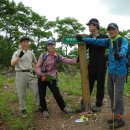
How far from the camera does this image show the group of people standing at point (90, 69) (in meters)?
6.89

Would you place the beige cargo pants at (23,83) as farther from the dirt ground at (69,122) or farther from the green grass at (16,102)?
the dirt ground at (69,122)

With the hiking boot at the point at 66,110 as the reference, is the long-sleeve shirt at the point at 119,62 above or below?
above

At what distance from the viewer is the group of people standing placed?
6.89 meters

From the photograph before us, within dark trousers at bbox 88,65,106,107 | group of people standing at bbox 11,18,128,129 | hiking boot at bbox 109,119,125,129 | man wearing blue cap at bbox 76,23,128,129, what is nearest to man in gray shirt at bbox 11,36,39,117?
group of people standing at bbox 11,18,128,129

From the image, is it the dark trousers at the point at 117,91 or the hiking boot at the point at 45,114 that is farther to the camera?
the hiking boot at the point at 45,114

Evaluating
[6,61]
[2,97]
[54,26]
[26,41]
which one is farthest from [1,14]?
[26,41]

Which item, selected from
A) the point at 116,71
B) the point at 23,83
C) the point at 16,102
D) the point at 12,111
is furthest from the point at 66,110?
the point at 16,102

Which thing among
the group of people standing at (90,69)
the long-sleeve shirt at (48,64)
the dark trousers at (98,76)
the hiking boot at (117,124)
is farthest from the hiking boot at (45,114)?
the hiking boot at (117,124)

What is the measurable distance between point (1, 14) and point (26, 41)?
87.5 ft

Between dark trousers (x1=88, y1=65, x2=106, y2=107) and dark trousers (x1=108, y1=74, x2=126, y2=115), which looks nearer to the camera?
dark trousers (x1=108, y1=74, x2=126, y2=115)

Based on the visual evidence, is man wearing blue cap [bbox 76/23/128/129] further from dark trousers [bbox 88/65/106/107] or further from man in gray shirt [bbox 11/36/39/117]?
man in gray shirt [bbox 11/36/39/117]

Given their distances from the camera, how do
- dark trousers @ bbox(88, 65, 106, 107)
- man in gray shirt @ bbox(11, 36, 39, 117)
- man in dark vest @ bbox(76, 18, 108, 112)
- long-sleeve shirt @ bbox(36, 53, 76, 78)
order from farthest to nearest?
man in gray shirt @ bbox(11, 36, 39, 117) < long-sleeve shirt @ bbox(36, 53, 76, 78) < dark trousers @ bbox(88, 65, 106, 107) < man in dark vest @ bbox(76, 18, 108, 112)

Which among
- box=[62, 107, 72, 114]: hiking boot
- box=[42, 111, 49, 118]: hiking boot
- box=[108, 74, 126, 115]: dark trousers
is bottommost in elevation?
box=[42, 111, 49, 118]: hiking boot

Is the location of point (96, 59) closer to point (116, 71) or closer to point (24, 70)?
point (116, 71)
